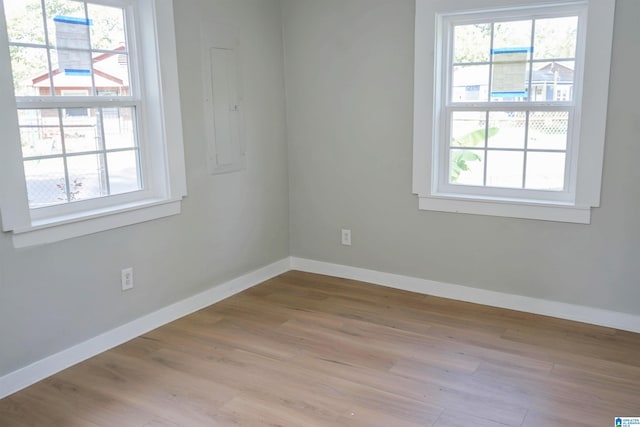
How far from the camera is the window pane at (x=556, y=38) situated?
10.8 ft

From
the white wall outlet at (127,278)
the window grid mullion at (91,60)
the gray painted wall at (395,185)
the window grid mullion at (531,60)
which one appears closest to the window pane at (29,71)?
the window grid mullion at (91,60)

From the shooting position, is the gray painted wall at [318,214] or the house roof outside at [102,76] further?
the gray painted wall at [318,214]

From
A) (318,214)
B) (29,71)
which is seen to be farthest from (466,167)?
(29,71)

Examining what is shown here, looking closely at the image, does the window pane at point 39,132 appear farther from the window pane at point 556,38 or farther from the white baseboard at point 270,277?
the window pane at point 556,38

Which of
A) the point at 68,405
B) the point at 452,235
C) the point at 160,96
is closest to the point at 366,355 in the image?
the point at 452,235

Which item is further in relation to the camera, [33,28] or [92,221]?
[92,221]

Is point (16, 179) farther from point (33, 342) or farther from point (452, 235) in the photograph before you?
point (452, 235)

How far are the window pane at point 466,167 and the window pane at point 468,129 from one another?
0.06 metres

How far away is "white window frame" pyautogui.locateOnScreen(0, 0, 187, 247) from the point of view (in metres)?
2.72

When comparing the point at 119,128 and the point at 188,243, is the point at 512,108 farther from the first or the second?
the point at 119,128

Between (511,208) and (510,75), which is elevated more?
(510,75)

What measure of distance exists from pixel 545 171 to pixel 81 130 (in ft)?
9.14

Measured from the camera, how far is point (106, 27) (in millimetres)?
3129

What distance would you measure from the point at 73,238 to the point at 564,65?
9.85ft
